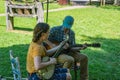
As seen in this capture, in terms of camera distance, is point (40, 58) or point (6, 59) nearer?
point (40, 58)

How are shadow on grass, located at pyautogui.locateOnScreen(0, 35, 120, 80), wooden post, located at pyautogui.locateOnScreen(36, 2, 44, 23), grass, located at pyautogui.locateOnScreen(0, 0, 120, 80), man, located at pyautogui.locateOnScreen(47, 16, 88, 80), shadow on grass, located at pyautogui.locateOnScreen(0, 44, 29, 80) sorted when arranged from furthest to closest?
wooden post, located at pyautogui.locateOnScreen(36, 2, 44, 23) → grass, located at pyautogui.locateOnScreen(0, 0, 120, 80) → shadow on grass, located at pyautogui.locateOnScreen(0, 35, 120, 80) → shadow on grass, located at pyautogui.locateOnScreen(0, 44, 29, 80) → man, located at pyautogui.locateOnScreen(47, 16, 88, 80)

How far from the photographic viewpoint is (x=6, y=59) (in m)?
9.63

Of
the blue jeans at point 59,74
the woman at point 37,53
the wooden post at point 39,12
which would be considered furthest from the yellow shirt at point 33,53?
the wooden post at point 39,12

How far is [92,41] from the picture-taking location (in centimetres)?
1309

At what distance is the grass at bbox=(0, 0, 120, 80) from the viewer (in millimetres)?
8928

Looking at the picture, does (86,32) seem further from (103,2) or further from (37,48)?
(103,2)

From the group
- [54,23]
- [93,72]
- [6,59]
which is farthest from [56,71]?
[54,23]

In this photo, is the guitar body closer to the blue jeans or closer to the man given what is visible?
the blue jeans

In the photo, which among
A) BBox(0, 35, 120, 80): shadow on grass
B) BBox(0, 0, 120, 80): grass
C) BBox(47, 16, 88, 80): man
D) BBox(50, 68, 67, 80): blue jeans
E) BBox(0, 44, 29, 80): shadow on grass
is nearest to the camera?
BBox(50, 68, 67, 80): blue jeans

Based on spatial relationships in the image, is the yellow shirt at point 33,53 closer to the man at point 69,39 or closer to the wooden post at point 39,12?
the man at point 69,39

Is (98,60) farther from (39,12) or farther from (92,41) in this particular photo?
(39,12)

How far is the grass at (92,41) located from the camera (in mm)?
8928

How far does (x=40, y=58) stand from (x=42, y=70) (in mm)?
180

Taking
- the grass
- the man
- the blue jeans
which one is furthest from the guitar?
the grass
